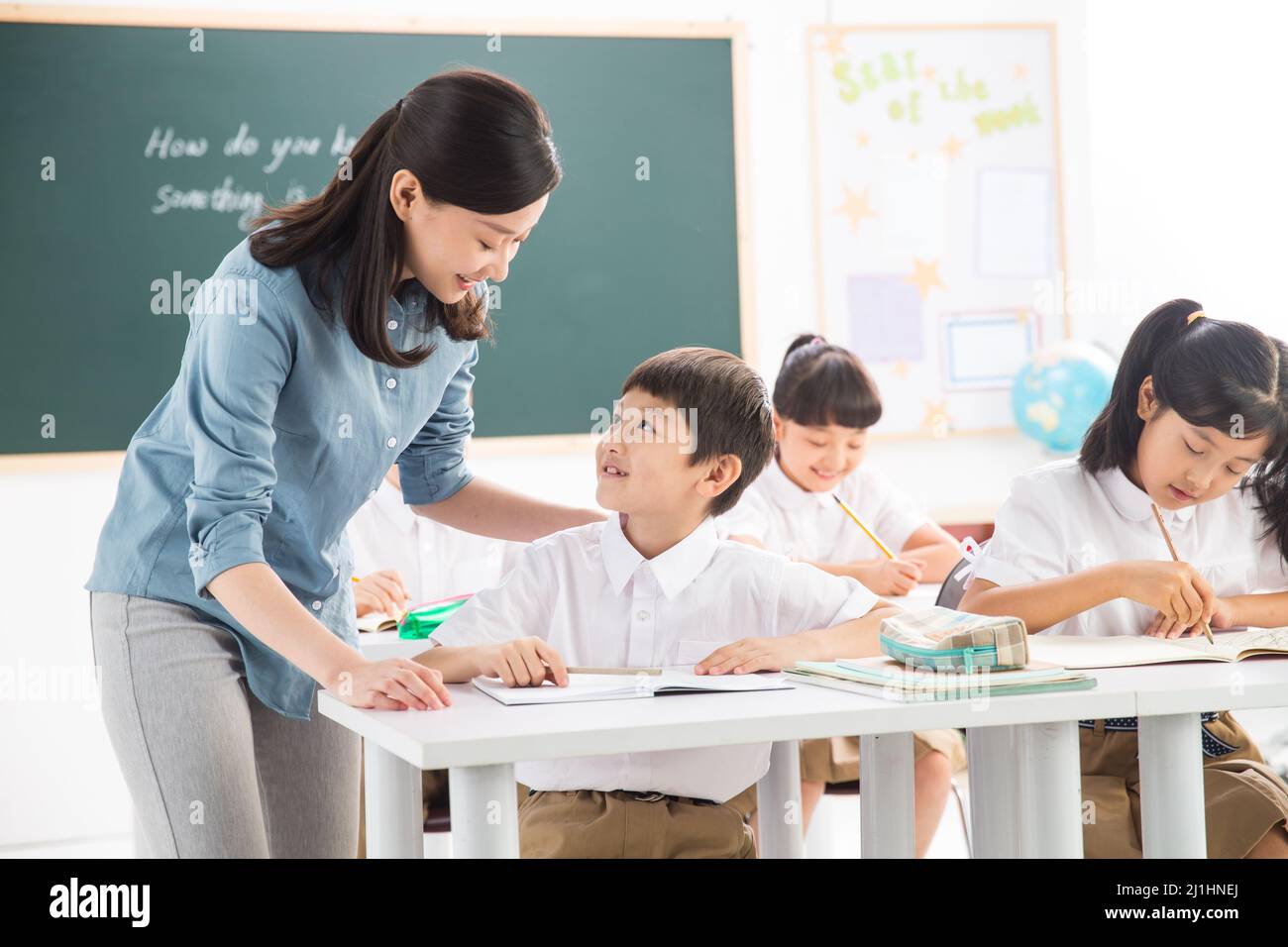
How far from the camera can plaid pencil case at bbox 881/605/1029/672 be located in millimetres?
1354

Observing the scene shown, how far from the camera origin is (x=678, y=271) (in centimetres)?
Answer: 376

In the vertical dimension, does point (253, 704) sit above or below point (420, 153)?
below

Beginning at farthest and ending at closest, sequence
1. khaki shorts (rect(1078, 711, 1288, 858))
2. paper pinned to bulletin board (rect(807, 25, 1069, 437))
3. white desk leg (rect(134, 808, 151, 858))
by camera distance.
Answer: paper pinned to bulletin board (rect(807, 25, 1069, 437)) → white desk leg (rect(134, 808, 151, 858)) → khaki shorts (rect(1078, 711, 1288, 858))

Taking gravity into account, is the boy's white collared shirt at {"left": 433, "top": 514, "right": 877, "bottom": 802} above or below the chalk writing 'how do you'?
below

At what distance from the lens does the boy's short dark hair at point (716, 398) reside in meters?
1.75

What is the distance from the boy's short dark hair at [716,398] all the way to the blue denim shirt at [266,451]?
0.29 m

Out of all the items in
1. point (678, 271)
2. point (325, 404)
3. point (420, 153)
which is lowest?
point (325, 404)

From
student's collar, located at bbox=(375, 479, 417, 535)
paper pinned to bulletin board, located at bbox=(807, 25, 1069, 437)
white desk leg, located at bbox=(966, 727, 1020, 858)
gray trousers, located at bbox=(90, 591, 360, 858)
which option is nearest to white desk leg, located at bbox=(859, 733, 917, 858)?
white desk leg, located at bbox=(966, 727, 1020, 858)

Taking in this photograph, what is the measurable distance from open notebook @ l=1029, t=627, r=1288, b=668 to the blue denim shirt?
2.61ft

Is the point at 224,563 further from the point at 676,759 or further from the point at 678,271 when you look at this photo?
the point at 678,271

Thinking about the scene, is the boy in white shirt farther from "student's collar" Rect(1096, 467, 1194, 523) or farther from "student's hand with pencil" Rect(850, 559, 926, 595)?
"student's hand with pencil" Rect(850, 559, 926, 595)

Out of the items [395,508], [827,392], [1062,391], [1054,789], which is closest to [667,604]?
[1054,789]
